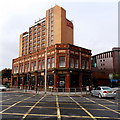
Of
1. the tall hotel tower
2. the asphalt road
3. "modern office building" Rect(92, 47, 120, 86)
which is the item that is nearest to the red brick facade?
the asphalt road

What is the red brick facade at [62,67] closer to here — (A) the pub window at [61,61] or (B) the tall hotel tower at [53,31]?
(A) the pub window at [61,61]

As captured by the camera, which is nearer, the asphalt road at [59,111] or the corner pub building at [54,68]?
the asphalt road at [59,111]

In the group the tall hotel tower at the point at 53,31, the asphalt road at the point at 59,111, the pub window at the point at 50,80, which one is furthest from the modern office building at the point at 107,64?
the asphalt road at the point at 59,111

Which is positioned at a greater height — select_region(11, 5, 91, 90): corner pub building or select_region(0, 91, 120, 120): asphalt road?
select_region(11, 5, 91, 90): corner pub building

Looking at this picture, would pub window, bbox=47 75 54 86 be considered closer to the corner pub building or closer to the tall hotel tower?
the corner pub building

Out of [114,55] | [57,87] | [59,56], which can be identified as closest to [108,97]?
[57,87]

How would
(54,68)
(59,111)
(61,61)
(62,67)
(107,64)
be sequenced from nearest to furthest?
1. (59,111)
2. (54,68)
3. (62,67)
4. (61,61)
5. (107,64)

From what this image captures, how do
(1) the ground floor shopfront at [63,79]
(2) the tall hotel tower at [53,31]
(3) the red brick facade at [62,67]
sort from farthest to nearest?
(2) the tall hotel tower at [53,31]
(3) the red brick facade at [62,67]
(1) the ground floor shopfront at [63,79]

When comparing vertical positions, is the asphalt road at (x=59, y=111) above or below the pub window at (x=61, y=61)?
below

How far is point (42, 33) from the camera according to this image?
6994 centimetres

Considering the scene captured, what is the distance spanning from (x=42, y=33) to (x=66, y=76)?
48988mm

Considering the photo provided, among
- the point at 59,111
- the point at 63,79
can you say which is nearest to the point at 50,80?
the point at 63,79

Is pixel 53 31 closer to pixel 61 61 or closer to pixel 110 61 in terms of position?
pixel 110 61

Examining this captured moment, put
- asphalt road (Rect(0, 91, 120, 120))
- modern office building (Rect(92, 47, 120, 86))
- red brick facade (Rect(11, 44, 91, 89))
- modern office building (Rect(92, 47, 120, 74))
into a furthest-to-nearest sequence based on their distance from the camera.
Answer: modern office building (Rect(92, 47, 120, 74)) < modern office building (Rect(92, 47, 120, 86)) < red brick facade (Rect(11, 44, 91, 89)) < asphalt road (Rect(0, 91, 120, 120))
